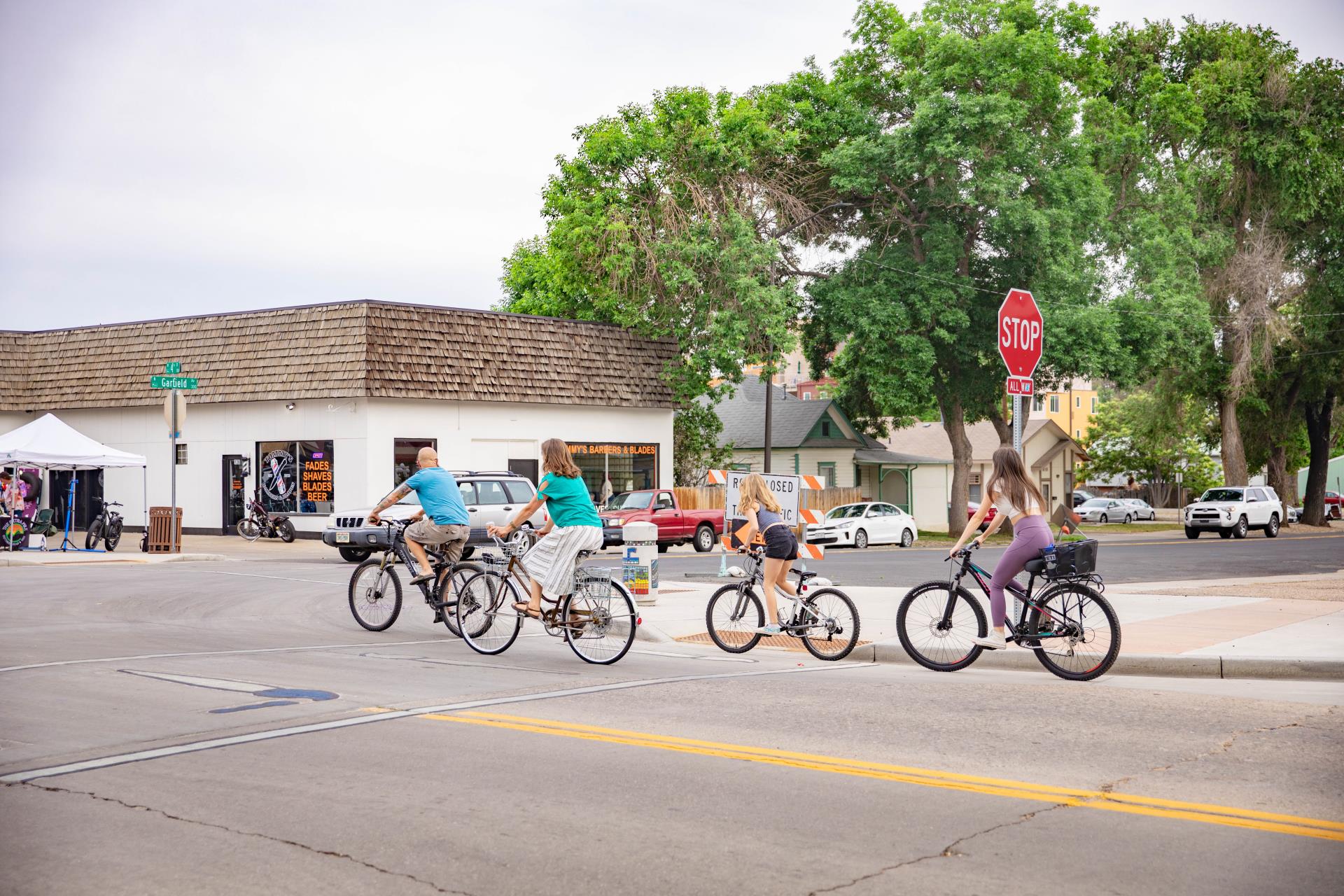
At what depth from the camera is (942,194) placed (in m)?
38.7

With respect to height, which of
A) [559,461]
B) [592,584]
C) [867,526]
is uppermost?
[559,461]

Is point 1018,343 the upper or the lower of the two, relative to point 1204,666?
upper

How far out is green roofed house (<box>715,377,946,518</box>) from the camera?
1986 inches

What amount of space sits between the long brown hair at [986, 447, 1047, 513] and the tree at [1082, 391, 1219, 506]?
61.1 metres

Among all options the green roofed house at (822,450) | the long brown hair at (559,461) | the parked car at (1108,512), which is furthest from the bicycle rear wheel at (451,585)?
the parked car at (1108,512)

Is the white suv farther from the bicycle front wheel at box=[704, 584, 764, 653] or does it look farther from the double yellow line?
the double yellow line

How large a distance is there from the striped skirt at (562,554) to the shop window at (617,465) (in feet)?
83.8

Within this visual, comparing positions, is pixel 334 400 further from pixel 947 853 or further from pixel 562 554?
pixel 947 853

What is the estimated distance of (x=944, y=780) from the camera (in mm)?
6625

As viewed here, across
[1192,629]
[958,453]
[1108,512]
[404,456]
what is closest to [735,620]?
[1192,629]

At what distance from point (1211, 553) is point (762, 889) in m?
29.2

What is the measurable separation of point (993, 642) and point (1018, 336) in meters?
5.35

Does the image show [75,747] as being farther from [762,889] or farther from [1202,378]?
[1202,378]

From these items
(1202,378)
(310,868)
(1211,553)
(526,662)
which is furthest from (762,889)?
(1202,378)
